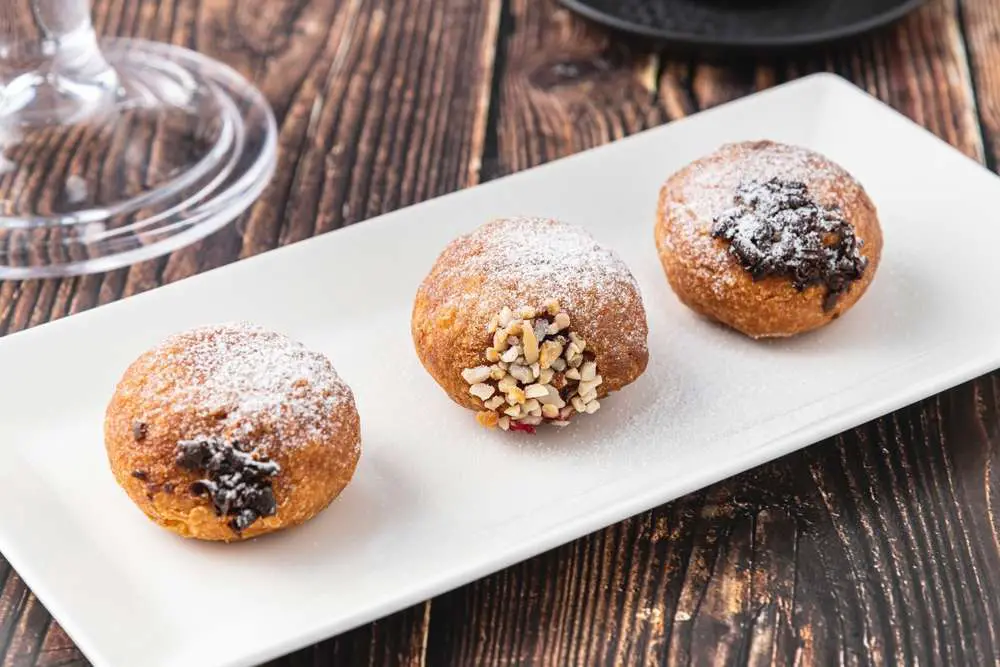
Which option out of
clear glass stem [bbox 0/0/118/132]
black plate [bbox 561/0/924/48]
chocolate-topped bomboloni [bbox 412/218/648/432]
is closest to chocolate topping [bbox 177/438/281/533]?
chocolate-topped bomboloni [bbox 412/218/648/432]

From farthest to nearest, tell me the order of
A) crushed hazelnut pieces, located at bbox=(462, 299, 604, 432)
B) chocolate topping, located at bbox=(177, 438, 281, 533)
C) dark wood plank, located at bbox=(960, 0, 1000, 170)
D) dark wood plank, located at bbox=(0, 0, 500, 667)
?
dark wood plank, located at bbox=(960, 0, 1000, 170) → dark wood plank, located at bbox=(0, 0, 500, 667) → crushed hazelnut pieces, located at bbox=(462, 299, 604, 432) → chocolate topping, located at bbox=(177, 438, 281, 533)

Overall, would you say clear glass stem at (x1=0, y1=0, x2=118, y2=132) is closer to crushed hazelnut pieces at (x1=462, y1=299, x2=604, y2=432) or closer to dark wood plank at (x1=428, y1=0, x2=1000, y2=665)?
crushed hazelnut pieces at (x1=462, y1=299, x2=604, y2=432)

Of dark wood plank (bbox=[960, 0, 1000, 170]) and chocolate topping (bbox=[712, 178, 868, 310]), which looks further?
dark wood plank (bbox=[960, 0, 1000, 170])

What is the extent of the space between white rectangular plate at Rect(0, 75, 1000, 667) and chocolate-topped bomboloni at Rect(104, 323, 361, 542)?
7cm

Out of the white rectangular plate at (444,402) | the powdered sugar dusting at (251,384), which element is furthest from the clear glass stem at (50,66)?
the powdered sugar dusting at (251,384)

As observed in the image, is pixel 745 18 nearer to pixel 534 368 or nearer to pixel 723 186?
pixel 723 186

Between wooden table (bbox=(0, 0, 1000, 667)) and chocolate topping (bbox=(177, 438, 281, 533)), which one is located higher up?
chocolate topping (bbox=(177, 438, 281, 533))

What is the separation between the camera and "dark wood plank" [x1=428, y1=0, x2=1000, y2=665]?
1.31 meters

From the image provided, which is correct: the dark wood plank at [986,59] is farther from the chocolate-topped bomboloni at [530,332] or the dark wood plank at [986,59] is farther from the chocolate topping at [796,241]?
the chocolate-topped bomboloni at [530,332]

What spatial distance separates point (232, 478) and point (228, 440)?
0.13ft

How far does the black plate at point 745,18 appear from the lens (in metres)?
2.28

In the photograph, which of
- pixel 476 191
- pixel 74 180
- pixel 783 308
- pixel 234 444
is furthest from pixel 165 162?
pixel 783 308

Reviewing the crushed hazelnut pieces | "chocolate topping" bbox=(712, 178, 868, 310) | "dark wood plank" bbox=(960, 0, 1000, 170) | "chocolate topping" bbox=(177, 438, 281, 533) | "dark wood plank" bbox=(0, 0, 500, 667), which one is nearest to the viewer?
"chocolate topping" bbox=(177, 438, 281, 533)

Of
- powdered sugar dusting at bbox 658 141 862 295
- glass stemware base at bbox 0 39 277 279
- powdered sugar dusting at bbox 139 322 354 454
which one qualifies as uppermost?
powdered sugar dusting at bbox 139 322 354 454
